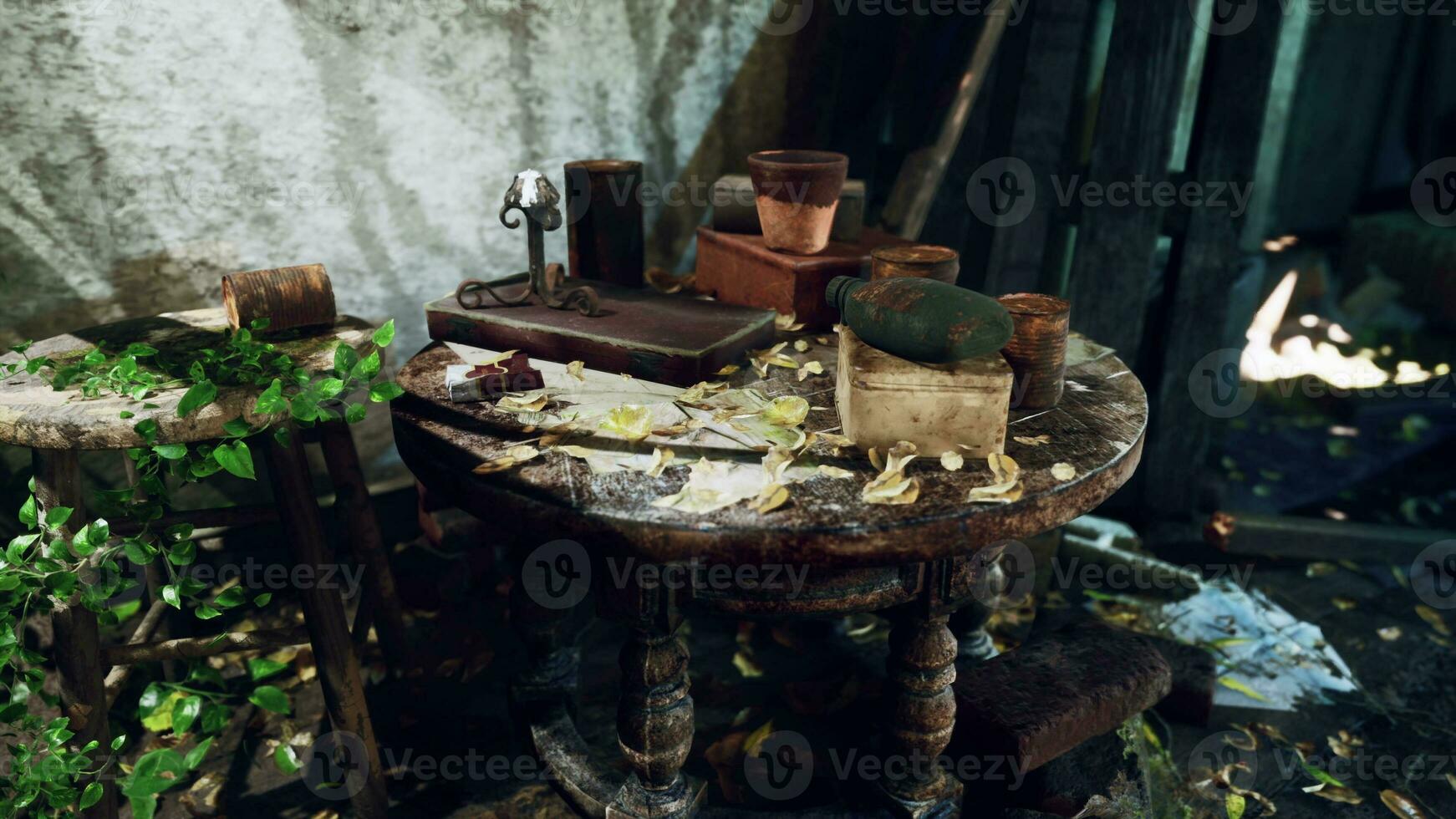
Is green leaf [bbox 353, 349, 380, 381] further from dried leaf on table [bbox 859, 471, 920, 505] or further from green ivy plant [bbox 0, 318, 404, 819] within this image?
dried leaf on table [bbox 859, 471, 920, 505]

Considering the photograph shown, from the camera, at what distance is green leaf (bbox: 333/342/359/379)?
1.83m

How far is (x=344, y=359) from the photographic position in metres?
1.83

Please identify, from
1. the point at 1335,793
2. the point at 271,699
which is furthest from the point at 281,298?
the point at 1335,793

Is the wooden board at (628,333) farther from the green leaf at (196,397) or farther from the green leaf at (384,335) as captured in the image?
the green leaf at (196,397)

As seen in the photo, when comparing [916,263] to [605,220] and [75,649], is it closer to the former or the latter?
[605,220]

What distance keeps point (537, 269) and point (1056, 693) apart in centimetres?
160

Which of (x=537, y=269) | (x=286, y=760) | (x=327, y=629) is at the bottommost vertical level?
(x=286, y=760)

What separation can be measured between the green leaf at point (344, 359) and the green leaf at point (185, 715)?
0.80 meters

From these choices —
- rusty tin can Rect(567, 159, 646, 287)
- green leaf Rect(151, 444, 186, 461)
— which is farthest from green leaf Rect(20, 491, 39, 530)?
rusty tin can Rect(567, 159, 646, 287)


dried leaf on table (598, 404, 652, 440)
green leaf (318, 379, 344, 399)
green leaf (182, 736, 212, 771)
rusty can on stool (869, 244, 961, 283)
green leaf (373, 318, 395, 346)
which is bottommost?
green leaf (182, 736, 212, 771)

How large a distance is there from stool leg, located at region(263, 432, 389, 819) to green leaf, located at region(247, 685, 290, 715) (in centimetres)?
12

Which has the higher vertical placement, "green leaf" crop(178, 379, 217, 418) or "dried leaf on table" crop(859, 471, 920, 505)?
"green leaf" crop(178, 379, 217, 418)

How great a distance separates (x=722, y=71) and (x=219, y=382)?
7.14 feet

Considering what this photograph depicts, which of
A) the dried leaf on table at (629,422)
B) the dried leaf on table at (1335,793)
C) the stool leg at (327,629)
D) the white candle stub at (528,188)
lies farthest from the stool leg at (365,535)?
the dried leaf on table at (1335,793)
